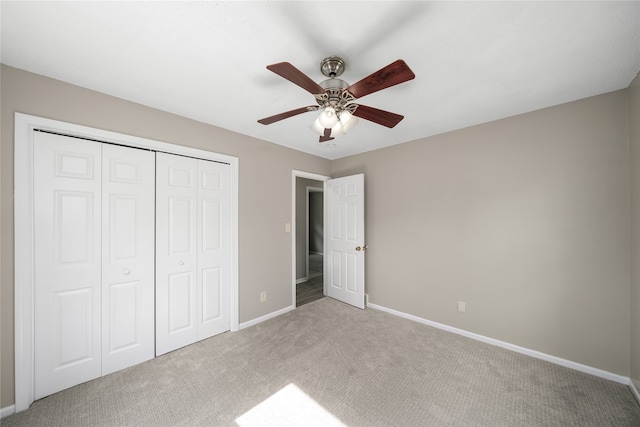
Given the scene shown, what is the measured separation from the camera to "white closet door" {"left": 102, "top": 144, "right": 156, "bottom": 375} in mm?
1933

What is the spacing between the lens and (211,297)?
8.39 ft

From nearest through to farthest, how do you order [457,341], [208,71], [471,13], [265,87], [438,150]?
[471,13] → [208,71] → [265,87] → [457,341] → [438,150]

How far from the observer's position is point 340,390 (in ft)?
5.82

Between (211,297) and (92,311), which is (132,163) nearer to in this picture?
(92,311)

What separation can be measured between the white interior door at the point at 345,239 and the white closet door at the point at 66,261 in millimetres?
2787

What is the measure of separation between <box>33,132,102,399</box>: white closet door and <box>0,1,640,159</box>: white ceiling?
0.64 meters

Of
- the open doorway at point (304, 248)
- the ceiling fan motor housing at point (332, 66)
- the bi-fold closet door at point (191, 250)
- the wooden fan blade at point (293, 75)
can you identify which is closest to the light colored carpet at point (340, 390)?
the bi-fold closet door at point (191, 250)

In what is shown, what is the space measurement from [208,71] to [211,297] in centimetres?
222

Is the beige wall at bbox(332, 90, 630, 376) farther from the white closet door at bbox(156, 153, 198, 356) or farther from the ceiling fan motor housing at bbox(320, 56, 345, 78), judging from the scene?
the white closet door at bbox(156, 153, 198, 356)

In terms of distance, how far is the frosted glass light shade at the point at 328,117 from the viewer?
1.50 metres

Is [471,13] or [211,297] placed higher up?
[471,13]

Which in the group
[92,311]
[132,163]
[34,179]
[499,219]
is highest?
[132,163]

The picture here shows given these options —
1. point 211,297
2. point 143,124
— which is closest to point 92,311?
point 211,297

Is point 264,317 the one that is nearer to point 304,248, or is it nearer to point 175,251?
point 175,251
